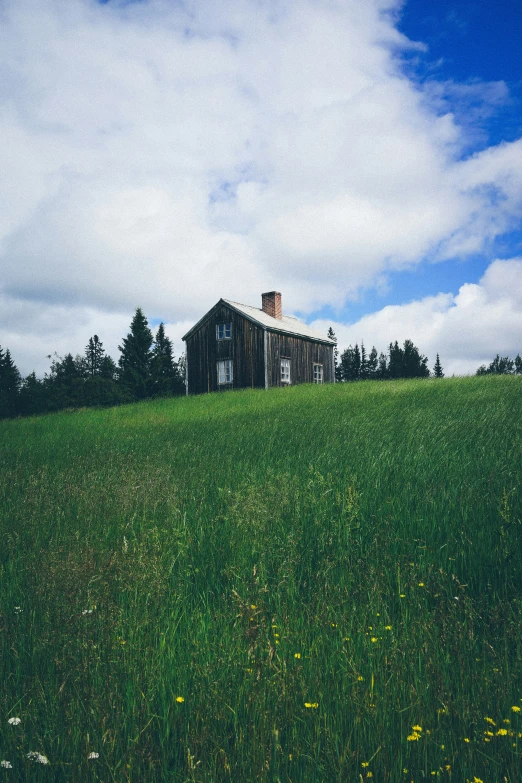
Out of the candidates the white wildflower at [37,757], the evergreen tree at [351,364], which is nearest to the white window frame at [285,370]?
the white wildflower at [37,757]

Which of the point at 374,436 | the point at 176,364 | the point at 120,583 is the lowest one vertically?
the point at 120,583

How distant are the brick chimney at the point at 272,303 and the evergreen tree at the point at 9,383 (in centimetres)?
4465

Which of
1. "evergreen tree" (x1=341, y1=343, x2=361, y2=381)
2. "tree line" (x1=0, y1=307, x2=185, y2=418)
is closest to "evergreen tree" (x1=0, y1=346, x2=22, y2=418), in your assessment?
"tree line" (x1=0, y1=307, x2=185, y2=418)

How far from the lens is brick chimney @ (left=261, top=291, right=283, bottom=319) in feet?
116

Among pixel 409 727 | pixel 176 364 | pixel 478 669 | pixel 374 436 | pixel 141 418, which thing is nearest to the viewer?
pixel 409 727

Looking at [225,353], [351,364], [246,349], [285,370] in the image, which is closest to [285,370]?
[285,370]

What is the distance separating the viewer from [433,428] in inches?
380

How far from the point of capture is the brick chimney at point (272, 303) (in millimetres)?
35469

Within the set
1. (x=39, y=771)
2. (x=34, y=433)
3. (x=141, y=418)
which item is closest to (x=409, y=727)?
(x=39, y=771)

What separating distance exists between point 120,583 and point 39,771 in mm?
1703

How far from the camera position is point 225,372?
33094 millimetres

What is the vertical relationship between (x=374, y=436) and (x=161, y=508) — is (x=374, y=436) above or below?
above

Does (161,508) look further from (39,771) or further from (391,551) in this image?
(39,771)

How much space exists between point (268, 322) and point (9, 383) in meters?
54.9
